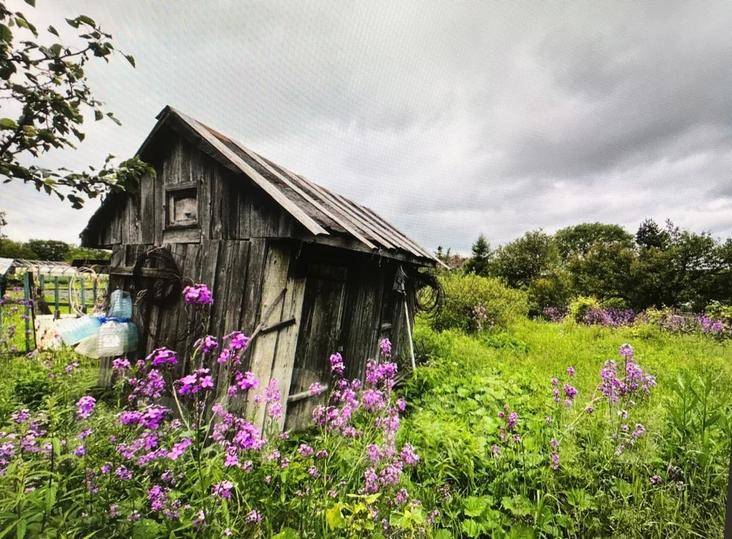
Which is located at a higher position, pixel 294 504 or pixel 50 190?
pixel 50 190

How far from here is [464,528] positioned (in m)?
2.65

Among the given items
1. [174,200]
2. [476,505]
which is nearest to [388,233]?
[174,200]

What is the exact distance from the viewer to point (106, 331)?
4.43 metres

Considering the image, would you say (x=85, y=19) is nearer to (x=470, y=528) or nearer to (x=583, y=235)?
(x=470, y=528)

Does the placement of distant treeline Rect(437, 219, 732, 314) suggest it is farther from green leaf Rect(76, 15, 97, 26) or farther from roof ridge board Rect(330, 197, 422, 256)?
green leaf Rect(76, 15, 97, 26)

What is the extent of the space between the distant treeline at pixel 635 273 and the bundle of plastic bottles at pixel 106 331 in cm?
1535

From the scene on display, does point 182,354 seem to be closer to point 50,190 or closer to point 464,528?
point 50,190

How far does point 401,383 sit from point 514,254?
2111cm

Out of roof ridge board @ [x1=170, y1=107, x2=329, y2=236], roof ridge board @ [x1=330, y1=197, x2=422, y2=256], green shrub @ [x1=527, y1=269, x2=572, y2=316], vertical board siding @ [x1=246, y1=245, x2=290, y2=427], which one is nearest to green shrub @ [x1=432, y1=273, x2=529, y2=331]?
roof ridge board @ [x1=330, y1=197, x2=422, y2=256]

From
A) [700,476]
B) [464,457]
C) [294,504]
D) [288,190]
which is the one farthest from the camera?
[288,190]

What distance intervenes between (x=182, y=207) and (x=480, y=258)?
79.3 feet

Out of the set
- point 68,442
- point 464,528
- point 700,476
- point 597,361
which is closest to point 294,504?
point 464,528

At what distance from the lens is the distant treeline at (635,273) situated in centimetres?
1522

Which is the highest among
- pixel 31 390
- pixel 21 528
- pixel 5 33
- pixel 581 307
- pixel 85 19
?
pixel 85 19
